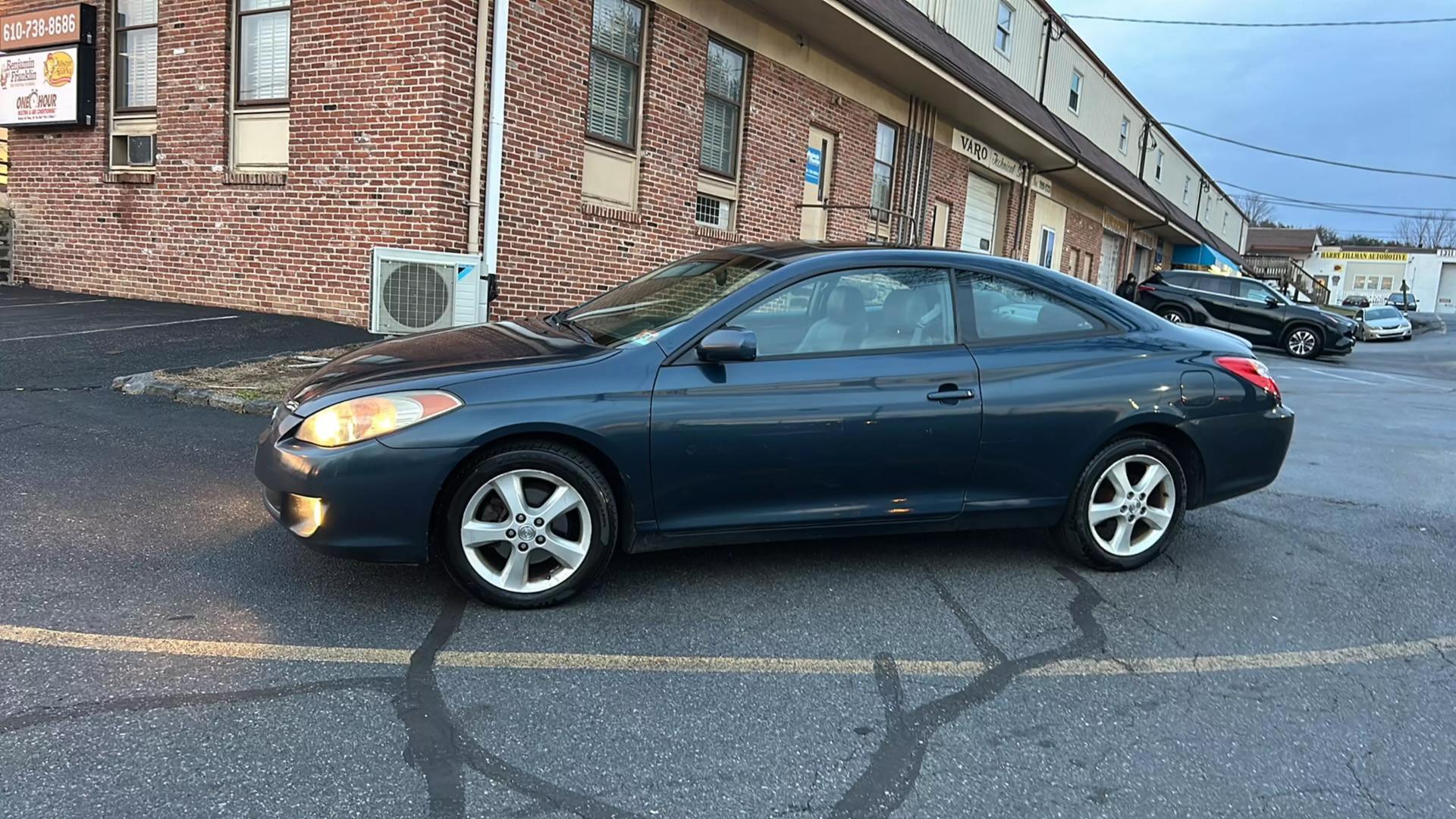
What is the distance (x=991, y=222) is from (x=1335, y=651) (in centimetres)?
1833

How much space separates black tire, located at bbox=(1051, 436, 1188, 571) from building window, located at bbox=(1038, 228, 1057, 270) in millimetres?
19549

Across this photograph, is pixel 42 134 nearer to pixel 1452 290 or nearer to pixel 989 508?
pixel 989 508

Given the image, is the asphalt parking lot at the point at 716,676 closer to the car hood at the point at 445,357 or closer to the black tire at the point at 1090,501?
the black tire at the point at 1090,501

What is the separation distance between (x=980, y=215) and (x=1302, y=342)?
7.82 metres

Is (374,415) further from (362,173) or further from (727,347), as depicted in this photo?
(362,173)

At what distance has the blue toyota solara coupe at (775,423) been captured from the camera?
3326 mm

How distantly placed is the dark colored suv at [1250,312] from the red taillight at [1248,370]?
17.6m

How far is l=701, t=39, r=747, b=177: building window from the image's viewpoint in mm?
12078

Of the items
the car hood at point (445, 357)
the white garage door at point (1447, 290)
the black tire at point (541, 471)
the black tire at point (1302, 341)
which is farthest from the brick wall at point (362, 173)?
the white garage door at point (1447, 290)

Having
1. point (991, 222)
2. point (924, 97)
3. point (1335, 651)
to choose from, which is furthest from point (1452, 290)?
point (1335, 651)

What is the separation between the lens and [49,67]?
37.7 feet

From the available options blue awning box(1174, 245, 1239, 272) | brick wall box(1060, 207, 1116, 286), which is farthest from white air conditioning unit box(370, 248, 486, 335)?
blue awning box(1174, 245, 1239, 272)

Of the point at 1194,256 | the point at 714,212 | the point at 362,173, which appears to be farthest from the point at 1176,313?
the point at 1194,256

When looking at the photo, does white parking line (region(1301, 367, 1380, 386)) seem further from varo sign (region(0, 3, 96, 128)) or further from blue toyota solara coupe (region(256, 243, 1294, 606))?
varo sign (region(0, 3, 96, 128))
